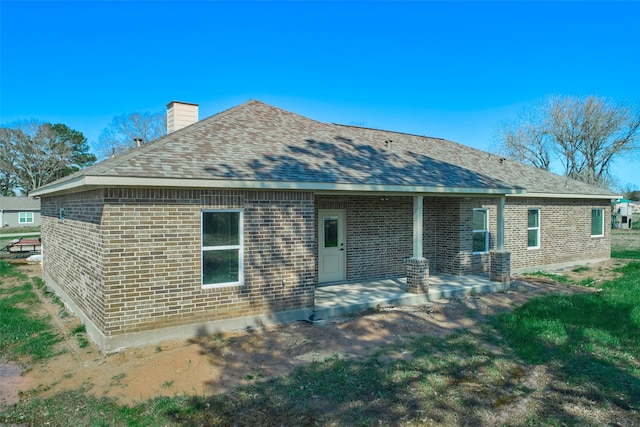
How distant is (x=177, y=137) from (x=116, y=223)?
2.87 m

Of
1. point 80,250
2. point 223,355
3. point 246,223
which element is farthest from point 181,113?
point 223,355

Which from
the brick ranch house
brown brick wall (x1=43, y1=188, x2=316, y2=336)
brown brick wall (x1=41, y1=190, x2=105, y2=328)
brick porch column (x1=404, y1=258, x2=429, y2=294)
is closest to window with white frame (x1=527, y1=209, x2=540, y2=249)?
the brick ranch house

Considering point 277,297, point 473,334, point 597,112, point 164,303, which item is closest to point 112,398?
point 164,303

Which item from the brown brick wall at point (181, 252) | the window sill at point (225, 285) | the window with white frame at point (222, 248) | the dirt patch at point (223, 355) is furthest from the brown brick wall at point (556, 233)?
the window sill at point (225, 285)

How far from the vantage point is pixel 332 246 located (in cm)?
1189

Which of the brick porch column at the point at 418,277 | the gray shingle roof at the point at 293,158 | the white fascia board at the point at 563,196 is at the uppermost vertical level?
the gray shingle roof at the point at 293,158

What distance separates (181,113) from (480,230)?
1024 centimetres

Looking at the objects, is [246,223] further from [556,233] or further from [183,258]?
[556,233]

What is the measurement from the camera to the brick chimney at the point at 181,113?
45.3 ft

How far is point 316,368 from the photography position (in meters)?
6.42

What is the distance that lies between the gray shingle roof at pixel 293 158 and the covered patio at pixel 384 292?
2.66m

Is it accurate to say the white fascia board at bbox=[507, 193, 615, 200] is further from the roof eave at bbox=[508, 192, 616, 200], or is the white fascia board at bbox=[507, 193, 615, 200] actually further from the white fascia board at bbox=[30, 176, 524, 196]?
the white fascia board at bbox=[30, 176, 524, 196]

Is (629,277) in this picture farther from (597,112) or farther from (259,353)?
(597,112)

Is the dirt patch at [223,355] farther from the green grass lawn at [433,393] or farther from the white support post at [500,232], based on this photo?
the white support post at [500,232]
